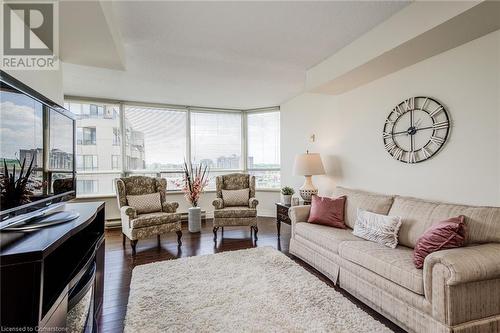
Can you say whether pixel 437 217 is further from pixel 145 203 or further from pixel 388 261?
pixel 145 203

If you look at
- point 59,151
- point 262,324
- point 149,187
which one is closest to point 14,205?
point 59,151

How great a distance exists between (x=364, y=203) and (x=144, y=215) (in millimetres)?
2935

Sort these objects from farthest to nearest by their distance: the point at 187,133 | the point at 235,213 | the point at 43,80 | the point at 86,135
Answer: the point at 187,133, the point at 86,135, the point at 235,213, the point at 43,80

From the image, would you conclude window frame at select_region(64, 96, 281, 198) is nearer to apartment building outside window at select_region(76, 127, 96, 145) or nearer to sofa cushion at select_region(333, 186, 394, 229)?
apartment building outside window at select_region(76, 127, 96, 145)

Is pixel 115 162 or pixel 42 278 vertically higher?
Result: pixel 115 162

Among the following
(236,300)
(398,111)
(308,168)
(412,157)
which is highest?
(398,111)

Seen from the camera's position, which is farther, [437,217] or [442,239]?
[437,217]

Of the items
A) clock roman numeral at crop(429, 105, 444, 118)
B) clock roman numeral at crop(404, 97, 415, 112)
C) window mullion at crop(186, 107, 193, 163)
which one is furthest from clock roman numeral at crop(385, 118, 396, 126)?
window mullion at crop(186, 107, 193, 163)

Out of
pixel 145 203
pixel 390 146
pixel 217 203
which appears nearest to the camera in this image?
pixel 390 146

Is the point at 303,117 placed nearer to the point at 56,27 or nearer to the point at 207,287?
the point at 207,287

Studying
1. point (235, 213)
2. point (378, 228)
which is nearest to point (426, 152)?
point (378, 228)

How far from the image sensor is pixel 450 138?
232 centimetres

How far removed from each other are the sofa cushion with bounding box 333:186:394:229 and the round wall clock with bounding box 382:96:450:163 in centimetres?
50

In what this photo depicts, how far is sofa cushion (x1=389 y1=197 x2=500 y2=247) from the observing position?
72.0 inches
